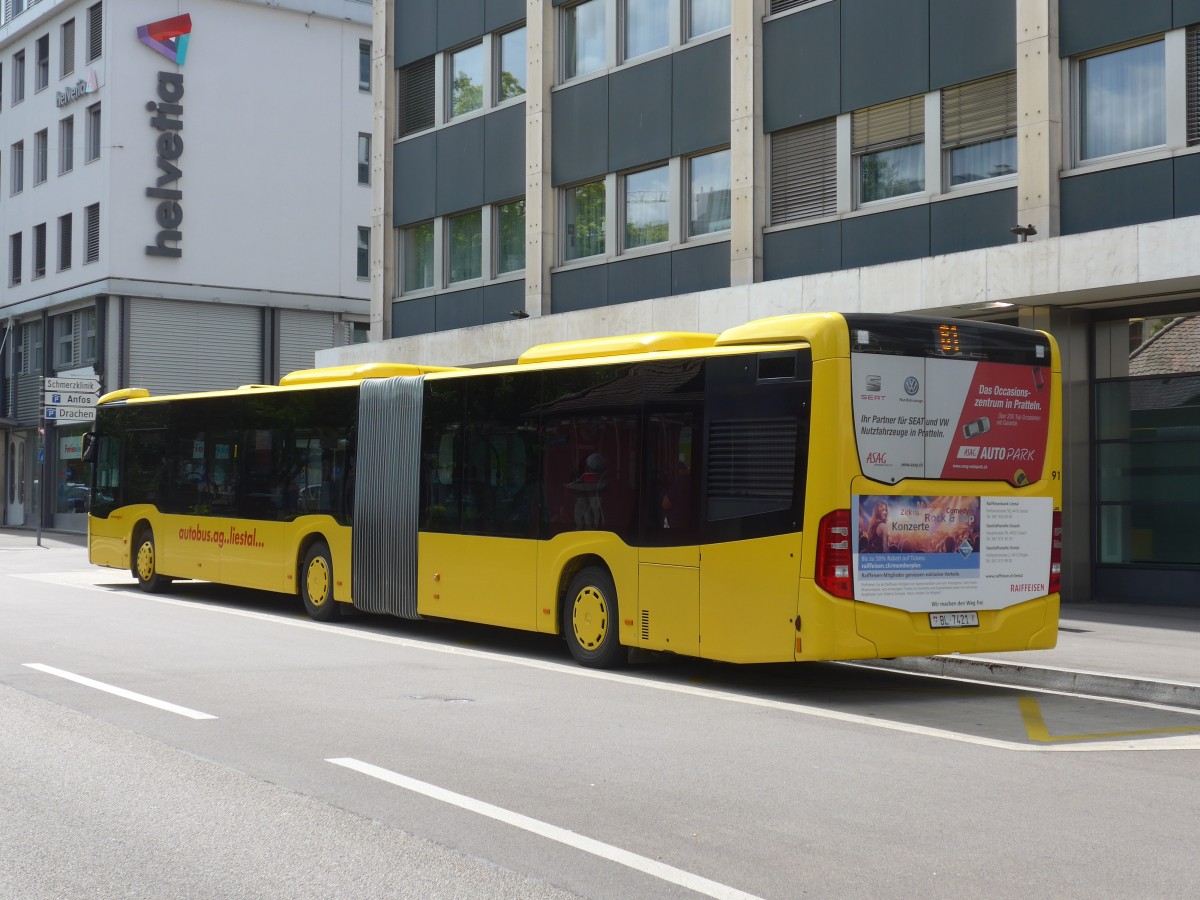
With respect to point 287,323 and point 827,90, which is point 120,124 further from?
point 827,90

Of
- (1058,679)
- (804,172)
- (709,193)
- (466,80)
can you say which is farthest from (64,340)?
(1058,679)

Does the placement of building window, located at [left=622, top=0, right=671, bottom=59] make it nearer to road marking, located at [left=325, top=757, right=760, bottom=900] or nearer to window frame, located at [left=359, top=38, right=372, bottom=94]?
road marking, located at [left=325, top=757, right=760, bottom=900]

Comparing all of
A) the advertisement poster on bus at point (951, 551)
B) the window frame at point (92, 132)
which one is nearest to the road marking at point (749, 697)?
the advertisement poster on bus at point (951, 551)

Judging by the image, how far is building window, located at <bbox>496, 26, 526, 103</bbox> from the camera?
1061 inches

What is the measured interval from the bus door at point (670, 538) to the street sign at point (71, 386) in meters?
28.5

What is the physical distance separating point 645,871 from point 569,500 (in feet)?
24.8

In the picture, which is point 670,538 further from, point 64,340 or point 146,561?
point 64,340

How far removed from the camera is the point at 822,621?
417 inches

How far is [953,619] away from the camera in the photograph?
1118 centimetres

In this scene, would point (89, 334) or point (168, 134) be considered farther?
point (89, 334)

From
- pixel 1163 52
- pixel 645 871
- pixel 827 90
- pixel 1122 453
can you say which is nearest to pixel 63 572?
pixel 827 90

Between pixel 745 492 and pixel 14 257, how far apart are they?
44.2 meters

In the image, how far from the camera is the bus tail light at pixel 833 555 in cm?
1062

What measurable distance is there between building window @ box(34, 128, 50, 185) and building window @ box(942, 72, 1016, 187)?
36.8m
